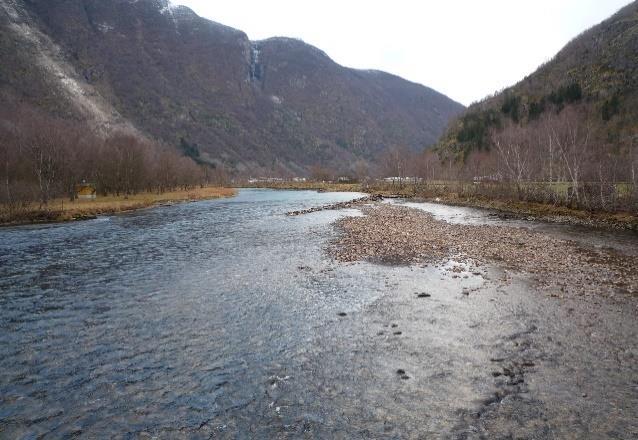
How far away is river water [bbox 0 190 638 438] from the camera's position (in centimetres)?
902

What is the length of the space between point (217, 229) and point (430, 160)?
121287mm

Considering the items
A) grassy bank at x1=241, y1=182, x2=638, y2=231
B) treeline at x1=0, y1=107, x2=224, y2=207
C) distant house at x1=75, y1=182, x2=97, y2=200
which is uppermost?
treeline at x1=0, y1=107, x2=224, y2=207

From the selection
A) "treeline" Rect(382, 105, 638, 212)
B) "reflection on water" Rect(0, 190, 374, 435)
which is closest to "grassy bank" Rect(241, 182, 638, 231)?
"treeline" Rect(382, 105, 638, 212)

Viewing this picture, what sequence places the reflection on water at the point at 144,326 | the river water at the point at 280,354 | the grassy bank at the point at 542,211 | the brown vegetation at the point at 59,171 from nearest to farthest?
the river water at the point at 280,354, the reflection on water at the point at 144,326, the grassy bank at the point at 542,211, the brown vegetation at the point at 59,171

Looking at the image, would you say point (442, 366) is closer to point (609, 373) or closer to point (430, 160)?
point (609, 373)

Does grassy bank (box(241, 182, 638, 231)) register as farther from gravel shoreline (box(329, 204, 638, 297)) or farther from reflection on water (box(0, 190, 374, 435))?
reflection on water (box(0, 190, 374, 435))

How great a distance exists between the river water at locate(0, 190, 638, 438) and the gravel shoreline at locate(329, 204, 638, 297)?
2.30 meters

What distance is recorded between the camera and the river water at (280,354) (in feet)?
29.6

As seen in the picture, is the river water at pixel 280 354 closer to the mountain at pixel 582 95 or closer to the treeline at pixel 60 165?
the treeline at pixel 60 165

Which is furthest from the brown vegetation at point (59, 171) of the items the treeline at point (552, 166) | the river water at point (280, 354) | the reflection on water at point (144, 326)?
the treeline at point (552, 166)

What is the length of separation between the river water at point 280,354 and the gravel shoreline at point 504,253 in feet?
7.54

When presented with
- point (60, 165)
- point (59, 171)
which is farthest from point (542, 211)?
point (59, 171)

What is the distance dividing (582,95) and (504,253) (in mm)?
138737

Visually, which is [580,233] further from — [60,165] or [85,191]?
[85,191]
